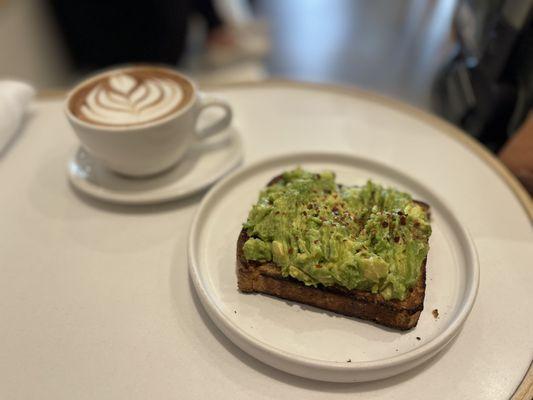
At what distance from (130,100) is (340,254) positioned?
70 centimetres

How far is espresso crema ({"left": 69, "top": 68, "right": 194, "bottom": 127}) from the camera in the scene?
3.49 ft

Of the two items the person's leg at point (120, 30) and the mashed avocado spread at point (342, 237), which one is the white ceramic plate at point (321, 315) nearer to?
the mashed avocado spread at point (342, 237)

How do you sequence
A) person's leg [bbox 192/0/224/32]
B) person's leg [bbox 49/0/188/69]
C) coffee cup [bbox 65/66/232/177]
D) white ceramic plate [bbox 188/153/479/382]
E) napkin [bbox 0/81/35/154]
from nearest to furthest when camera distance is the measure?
white ceramic plate [bbox 188/153/479/382], coffee cup [bbox 65/66/232/177], napkin [bbox 0/81/35/154], person's leg [bbox 49/0/188/69], person's leg [bbox 192/0/224/32]

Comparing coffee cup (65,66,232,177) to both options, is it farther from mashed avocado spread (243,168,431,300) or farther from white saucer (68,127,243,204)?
mashed avocado spread (243,168,431,300)

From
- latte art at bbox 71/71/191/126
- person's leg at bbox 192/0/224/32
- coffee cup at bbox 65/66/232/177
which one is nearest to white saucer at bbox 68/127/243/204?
coffee cup at bbox 65/66/232/177

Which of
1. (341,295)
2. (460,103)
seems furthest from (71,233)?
(460,103)

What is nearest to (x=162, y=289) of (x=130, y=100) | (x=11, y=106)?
(x=130, y=100)

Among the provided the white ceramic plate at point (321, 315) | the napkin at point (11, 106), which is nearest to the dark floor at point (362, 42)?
the white ceramic plate at point (321, 315)

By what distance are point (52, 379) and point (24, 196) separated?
0.57 m

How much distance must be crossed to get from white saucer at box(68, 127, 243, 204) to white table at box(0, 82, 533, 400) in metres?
0.04

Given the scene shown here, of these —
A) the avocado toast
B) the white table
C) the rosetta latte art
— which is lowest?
the white table

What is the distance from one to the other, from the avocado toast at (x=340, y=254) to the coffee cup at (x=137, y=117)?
13.1 inches

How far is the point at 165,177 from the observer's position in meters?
1.17

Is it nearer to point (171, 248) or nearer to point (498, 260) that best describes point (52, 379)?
point (171, 248)
